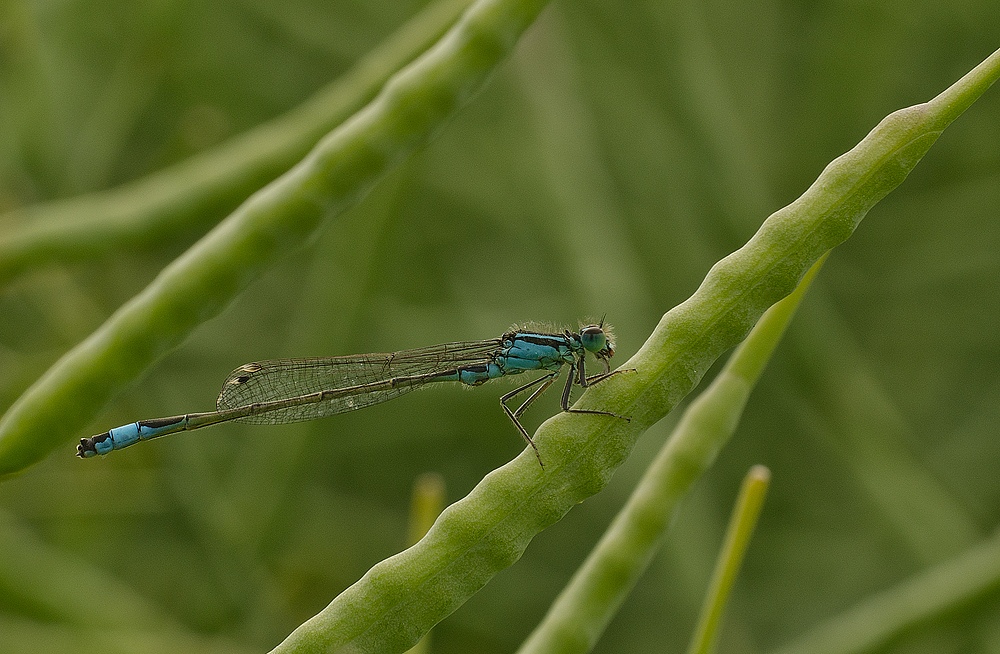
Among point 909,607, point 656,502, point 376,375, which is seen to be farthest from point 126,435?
point 909,607

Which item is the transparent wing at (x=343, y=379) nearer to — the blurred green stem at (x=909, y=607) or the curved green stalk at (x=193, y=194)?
the curved green stalk at (x=193, y=194)

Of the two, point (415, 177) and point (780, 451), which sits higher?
point (415, 177)

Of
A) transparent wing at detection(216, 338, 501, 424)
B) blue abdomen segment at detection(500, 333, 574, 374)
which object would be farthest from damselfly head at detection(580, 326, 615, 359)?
transparent wing at detection(216, 338, 501, 424)

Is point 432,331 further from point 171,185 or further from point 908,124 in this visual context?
point 908,124

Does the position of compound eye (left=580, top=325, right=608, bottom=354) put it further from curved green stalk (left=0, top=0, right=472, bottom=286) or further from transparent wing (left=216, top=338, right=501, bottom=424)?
curved green stalk (left=0, top=0, right=472, bottom=286)

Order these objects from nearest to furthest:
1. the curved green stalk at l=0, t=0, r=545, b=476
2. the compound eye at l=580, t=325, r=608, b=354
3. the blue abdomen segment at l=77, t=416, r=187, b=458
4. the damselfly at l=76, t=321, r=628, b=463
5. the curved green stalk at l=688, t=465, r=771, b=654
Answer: the curved green stalk at l=688, t=465, r=771, b=654, the curved green stalk at l=0, t=0, r=545, b=476, the blue abdomen segment at l=77, t=416, r=187, b=458, the compound eye at l=580, t=325, r=608, b=354, the damselfly at l=76, t=321, r=628, b=463

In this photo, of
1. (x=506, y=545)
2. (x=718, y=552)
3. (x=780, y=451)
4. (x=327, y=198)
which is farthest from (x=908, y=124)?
(x=780, y=451)

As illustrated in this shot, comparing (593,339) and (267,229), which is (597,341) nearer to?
(593,339)
